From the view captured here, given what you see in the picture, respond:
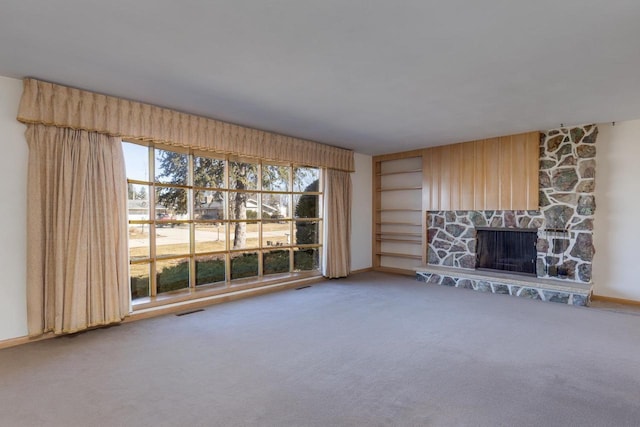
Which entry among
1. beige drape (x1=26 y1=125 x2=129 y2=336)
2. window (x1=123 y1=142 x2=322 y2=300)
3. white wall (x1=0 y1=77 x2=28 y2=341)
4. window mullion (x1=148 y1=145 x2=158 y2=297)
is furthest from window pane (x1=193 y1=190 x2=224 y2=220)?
white wall (x1=0 y1=77 x2=28 y2=341)

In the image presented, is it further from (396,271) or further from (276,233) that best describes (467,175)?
(276,233)

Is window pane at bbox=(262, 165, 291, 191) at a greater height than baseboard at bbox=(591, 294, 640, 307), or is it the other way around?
window pane at bbox=(262, 165, 291, 191)

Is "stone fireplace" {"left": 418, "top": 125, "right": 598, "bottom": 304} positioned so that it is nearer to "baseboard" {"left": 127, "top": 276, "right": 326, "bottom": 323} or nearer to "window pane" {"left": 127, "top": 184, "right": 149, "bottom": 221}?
"baseboard" {"left": 127, "top": 276, "right": 326, "bottom": 323}

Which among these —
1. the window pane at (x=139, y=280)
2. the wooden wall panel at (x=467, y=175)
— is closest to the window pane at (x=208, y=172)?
the window pane at (x=139, y=280)

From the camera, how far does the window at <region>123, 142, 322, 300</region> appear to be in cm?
426

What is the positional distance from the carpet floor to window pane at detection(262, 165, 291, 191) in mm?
2157

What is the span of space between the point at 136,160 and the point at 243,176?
5.02 ft

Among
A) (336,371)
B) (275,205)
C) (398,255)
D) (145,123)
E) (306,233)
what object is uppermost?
(145,123)

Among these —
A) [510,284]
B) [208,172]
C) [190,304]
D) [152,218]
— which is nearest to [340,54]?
[208,172]

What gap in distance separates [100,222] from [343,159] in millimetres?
4112

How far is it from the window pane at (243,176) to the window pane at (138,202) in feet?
3.95

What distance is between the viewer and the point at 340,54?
8.77 ft

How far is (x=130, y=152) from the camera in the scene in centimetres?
411

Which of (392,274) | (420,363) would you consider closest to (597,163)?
(392,274)
